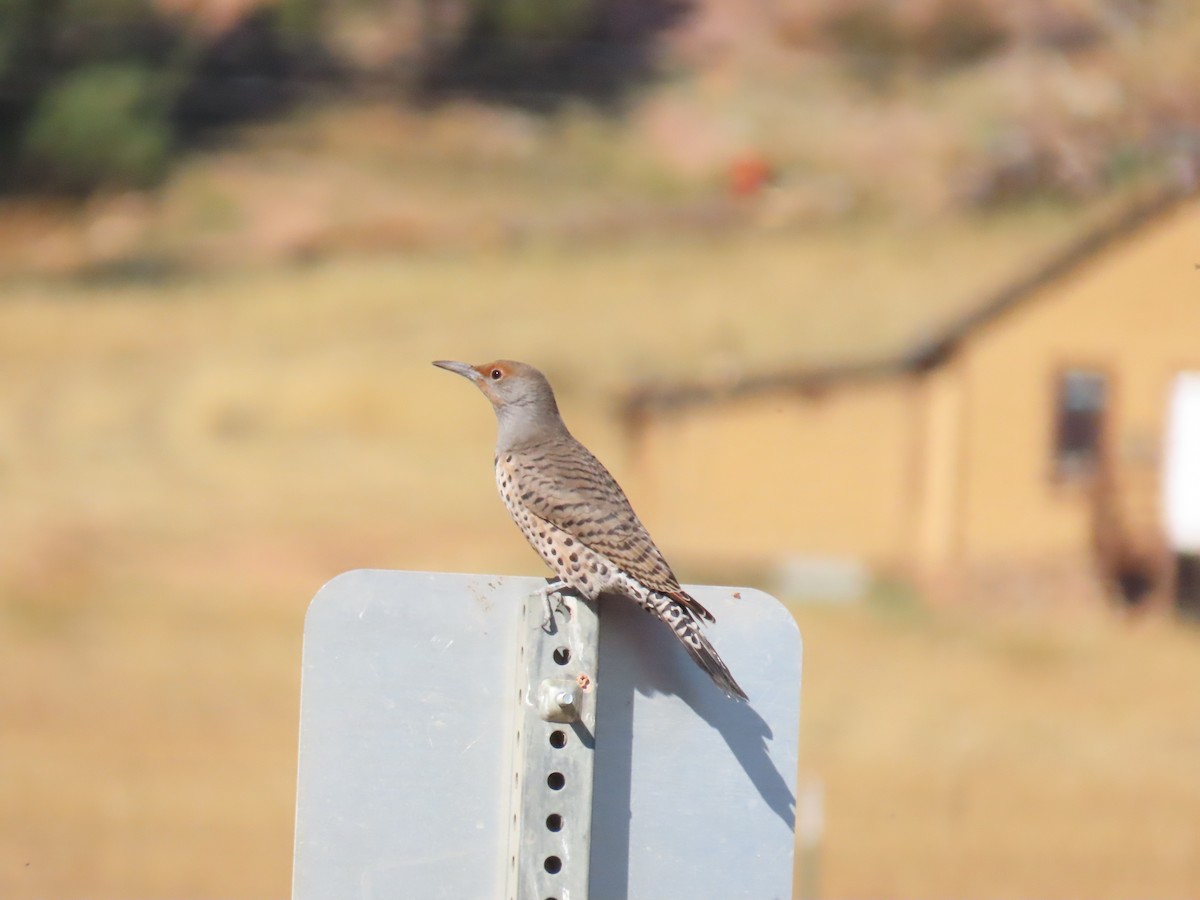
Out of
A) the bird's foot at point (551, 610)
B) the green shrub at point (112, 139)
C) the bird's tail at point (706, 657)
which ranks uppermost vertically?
the green shrub at point (112, 139)

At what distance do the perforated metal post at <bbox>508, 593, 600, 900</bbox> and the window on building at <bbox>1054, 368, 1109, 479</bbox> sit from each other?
4.99 meters

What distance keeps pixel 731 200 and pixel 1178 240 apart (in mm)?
1951

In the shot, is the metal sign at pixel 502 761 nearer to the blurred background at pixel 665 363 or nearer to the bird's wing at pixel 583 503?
the bird's wing at pixel 583 503

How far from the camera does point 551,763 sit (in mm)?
1700

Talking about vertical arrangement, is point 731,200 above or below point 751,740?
above

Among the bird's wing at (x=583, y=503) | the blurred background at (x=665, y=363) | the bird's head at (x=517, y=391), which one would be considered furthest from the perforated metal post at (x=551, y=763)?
the blurred background at (x=665, y=363)

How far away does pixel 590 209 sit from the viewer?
253 inches

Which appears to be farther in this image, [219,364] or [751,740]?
[219,364]

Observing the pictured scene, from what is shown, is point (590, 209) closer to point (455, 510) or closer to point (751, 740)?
point (455, 510)

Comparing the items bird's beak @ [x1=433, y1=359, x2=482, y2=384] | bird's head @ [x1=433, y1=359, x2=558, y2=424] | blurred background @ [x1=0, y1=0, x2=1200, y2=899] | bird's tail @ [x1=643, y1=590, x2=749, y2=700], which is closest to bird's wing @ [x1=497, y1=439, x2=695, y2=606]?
bird's head @ [x1=433, y1=359, x2=558, y2=424]

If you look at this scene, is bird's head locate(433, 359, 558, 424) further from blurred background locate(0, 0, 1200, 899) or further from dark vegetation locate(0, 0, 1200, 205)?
dark vegetation locate(0, 0, 1200, 205)

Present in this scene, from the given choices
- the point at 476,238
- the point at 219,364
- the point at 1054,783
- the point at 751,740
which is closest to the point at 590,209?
the point at 476,238

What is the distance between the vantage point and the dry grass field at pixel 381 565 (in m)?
5.85

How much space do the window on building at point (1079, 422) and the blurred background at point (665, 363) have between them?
19mm
